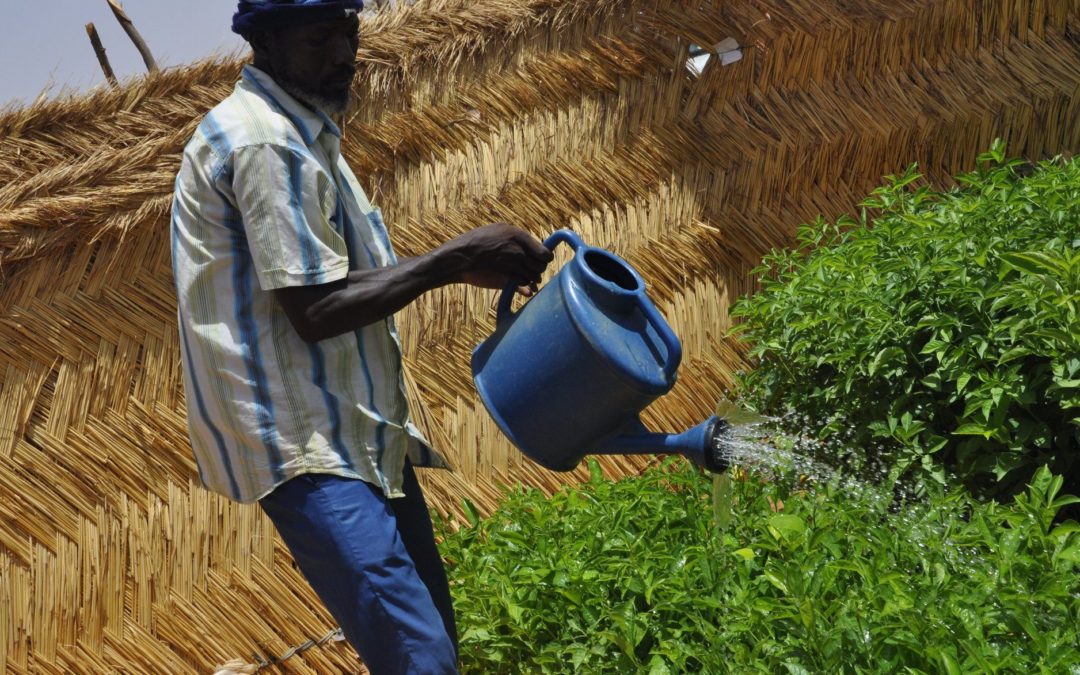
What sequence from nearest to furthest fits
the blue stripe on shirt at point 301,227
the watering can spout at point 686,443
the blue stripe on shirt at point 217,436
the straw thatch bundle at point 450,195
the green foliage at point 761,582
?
the green foliage at point 761,582 → the blue stripe on shirt at point 301,227 → the blue stripe on shirt at point 217,436 → the watering can spout at point 686,443 → the straw thatch bundle at point 450,195

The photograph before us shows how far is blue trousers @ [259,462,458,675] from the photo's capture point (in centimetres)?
221

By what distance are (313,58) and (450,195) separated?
1969mm

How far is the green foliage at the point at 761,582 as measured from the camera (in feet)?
6.46

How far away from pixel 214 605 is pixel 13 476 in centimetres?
67

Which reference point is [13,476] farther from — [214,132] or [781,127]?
[781,127]

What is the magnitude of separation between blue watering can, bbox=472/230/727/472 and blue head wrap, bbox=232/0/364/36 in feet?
1.91

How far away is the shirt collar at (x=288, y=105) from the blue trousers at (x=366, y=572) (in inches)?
25.5

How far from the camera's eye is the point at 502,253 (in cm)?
237

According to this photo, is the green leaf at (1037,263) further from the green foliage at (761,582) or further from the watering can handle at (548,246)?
the watering can handle at (548,246)

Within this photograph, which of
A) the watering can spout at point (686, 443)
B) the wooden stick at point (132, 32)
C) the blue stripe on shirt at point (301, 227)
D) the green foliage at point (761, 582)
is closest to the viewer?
the green foliage at point (761, 582)

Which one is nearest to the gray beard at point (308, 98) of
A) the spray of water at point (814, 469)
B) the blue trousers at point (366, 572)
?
the blue trousers at point (366, 572)

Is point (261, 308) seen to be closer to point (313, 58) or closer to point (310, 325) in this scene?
point (310, 325)

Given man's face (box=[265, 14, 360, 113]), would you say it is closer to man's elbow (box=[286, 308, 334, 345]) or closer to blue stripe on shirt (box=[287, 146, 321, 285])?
blue stripe on shirt (box=[287, 146, 321, 285])

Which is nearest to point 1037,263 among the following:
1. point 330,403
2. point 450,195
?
point 330,403
